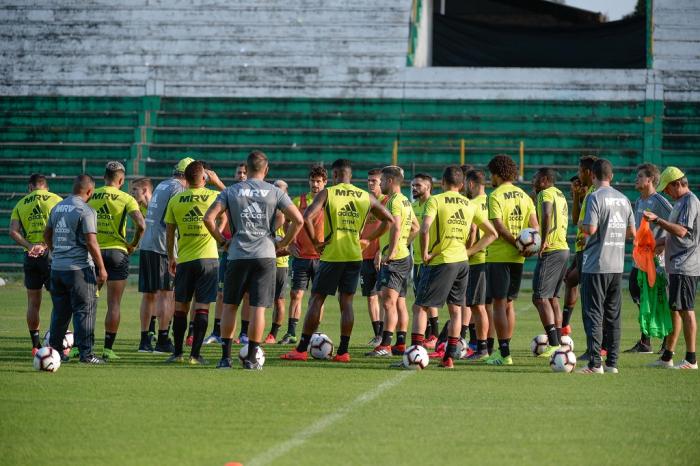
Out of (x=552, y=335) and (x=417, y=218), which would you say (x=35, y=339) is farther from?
(x=552, y=335)

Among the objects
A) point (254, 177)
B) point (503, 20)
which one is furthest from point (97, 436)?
point (503, 20)

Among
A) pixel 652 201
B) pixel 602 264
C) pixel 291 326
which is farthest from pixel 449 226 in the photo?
pixel 291 326

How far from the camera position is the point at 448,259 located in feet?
39.6

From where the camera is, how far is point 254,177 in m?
11.4

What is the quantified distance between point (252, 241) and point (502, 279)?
2891mm

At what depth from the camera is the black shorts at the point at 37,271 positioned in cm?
1323

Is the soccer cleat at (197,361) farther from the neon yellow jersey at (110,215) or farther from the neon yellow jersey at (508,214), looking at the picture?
the neon yellow jersey at (508,214)

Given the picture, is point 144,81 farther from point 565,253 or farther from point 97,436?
point 97,436

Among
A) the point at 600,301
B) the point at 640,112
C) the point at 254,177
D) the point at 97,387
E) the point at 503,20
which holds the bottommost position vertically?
the point at 97,387

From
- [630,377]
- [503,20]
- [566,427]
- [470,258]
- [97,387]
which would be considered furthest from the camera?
[503,20]

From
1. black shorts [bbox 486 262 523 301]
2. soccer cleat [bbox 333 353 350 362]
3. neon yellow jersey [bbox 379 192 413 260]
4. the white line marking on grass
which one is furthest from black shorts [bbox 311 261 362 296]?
the white line marking on grass

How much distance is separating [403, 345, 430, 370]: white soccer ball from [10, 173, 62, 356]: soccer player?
447 centimetres

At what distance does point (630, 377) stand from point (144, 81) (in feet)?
75.9

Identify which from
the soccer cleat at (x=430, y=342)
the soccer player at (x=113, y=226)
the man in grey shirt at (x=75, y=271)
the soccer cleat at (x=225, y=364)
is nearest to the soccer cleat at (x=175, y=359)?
the man in grey shirt at (x=75, y=271)
